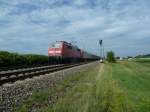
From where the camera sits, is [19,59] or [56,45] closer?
[19,59]

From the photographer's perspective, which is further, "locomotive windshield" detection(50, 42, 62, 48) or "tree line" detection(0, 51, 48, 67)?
"locomotive windshield" detection(50, 42, 62, 48)

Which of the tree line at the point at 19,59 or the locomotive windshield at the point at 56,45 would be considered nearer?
the tree line at the point at 19,59

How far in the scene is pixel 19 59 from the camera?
49.7 meters

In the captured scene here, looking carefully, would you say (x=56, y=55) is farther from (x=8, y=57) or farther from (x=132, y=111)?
(x=132, y=111)

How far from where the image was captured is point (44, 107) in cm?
1064

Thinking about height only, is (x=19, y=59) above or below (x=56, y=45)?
below

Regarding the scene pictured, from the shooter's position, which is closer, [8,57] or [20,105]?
[20,105]

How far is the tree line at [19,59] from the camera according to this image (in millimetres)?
43759

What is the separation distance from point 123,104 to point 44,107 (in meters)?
3.06

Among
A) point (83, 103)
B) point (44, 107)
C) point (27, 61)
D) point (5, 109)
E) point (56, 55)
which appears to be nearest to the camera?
point (5, 109)

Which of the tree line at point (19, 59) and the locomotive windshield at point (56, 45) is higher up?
the locomotive windshield at point (56, 45)

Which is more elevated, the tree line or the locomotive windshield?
the locomotive windshield

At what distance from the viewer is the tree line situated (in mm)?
43759

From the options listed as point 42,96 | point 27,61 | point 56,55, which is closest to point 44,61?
point 56,55
